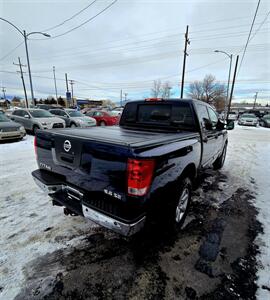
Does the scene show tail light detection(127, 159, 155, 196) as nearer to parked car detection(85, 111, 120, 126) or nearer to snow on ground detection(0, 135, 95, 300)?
snow on ground detection(0, 135, 95, 300)

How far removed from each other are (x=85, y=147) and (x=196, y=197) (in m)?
2.79

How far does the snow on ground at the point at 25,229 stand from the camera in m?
2.08

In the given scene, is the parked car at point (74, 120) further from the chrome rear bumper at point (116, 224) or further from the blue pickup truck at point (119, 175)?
the chrome rear bumper at point (116, 224)

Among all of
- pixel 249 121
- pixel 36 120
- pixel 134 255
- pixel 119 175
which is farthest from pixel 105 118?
pixel 249 121

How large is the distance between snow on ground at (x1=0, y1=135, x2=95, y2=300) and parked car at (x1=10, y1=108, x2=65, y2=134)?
274 inches

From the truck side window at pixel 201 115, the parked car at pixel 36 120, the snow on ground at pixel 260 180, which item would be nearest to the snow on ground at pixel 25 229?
the snow on ground at pixel 260 180

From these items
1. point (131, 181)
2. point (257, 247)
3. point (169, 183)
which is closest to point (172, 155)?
point (169, 183)

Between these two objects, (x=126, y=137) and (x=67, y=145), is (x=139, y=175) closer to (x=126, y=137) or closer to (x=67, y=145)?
(x=126, y=137)

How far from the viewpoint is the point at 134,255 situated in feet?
7.67

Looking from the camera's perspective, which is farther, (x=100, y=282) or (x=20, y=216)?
(x=20, y=216)

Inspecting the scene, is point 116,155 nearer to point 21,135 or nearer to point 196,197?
point 196,197

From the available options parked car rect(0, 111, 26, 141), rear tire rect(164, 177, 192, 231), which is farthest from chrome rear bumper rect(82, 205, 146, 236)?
parked car rect(0, 111, 26, 141)

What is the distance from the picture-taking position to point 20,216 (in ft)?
Result: 9.99

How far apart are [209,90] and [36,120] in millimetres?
56353
